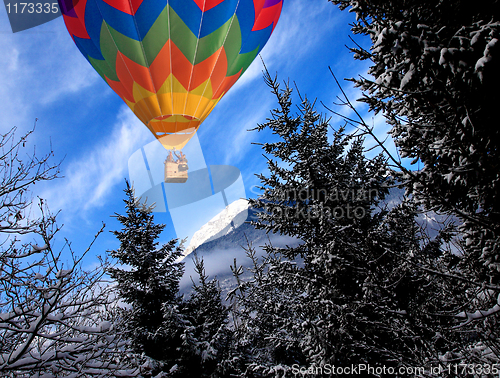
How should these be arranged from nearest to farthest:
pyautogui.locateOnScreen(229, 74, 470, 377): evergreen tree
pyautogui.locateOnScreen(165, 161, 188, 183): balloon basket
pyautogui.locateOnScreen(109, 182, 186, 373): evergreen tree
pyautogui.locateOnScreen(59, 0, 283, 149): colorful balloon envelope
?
pyautogui.locateOnScreen(229, 74, 470, 377): evergreen tree
pyautogui.locateOnScreen(59, 0, 283, 149): colorful balloon envelope
pyautogui.locateOnScreen(109, 182, 186, 373): evergreen tree
pyautogui.locateOnScreen(165, 161, 188, 183): balloon basket

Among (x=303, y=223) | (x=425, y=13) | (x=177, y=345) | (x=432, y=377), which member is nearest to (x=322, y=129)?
(x=303, y=223)

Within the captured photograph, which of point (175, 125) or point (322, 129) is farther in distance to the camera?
point (175, 125)

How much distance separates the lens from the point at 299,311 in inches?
243

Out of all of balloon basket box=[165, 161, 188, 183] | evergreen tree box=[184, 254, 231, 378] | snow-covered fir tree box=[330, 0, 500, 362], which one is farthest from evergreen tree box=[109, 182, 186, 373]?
snow-covered fir tree box=[330, 0, 500, 362]

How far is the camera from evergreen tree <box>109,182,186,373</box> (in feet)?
32.1

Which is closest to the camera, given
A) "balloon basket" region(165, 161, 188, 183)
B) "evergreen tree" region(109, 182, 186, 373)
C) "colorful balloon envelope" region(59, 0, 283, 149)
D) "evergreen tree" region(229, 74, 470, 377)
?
"evergreen tree" region(229, 74, 470, 377)

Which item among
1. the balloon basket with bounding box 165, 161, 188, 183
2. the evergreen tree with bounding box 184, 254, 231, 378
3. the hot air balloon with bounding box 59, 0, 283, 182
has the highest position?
the hot air balloon with bounding box 59, 0, 283, 182

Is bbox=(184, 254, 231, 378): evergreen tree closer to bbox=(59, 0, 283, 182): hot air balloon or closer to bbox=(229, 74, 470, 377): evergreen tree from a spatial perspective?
bbox=(229, 74, 470, 377): evergreen tree

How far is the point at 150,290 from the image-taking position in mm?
10102

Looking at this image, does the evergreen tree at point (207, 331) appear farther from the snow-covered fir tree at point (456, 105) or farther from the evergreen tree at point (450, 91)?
the evergreen tree at point (450, 91)

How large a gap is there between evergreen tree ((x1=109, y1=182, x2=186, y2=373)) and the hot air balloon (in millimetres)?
4757

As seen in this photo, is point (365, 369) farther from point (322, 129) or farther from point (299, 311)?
point (322, 129)

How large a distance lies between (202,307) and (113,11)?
41.4 feet

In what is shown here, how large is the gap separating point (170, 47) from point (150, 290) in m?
9.19
